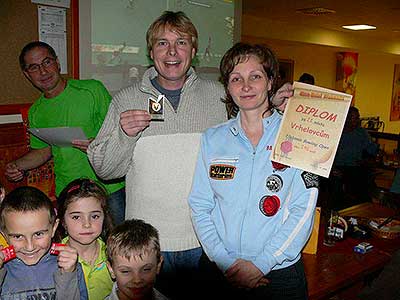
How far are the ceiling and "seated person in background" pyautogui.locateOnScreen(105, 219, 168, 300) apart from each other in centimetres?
414

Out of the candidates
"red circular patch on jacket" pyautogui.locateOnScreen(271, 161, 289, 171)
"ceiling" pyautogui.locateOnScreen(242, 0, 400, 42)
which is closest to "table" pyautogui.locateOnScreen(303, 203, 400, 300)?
"red circular patch on jacket" pyautogui.locateOnScreen(271, 161, 289, 171)

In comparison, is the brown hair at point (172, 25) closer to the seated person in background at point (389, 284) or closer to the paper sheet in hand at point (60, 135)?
the paper sheet in hand at point (60, 135)

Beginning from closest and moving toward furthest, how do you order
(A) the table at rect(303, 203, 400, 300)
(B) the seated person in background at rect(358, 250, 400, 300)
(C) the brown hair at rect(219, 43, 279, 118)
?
(C) the brown hair at rect(219, 43, 279, 118), (B) the seated person in background at rect(358, 250, 400, 300), (A) the table at rect(303, 203, 400, 300)

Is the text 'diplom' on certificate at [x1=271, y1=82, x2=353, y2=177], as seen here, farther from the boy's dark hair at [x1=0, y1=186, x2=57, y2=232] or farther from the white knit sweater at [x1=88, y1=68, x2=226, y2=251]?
the boy's dark hair at [x1=0, y1=186, x2=57, y2=232]

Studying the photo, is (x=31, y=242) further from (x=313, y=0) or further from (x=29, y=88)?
(x=313, y=0)

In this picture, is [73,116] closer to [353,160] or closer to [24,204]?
[24,204]

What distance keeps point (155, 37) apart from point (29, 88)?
56.1 inches

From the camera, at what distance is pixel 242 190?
175 centimetres

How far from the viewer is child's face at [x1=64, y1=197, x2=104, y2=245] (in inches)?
73.4

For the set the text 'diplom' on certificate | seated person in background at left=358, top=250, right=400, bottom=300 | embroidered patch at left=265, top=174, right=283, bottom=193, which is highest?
the text 'diplom' on certificate

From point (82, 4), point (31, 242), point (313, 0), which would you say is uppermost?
point (313, 0)

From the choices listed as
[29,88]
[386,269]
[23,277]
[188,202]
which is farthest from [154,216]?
[29,88]

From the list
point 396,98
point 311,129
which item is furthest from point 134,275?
point 396,98

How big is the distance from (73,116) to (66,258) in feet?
3.75
